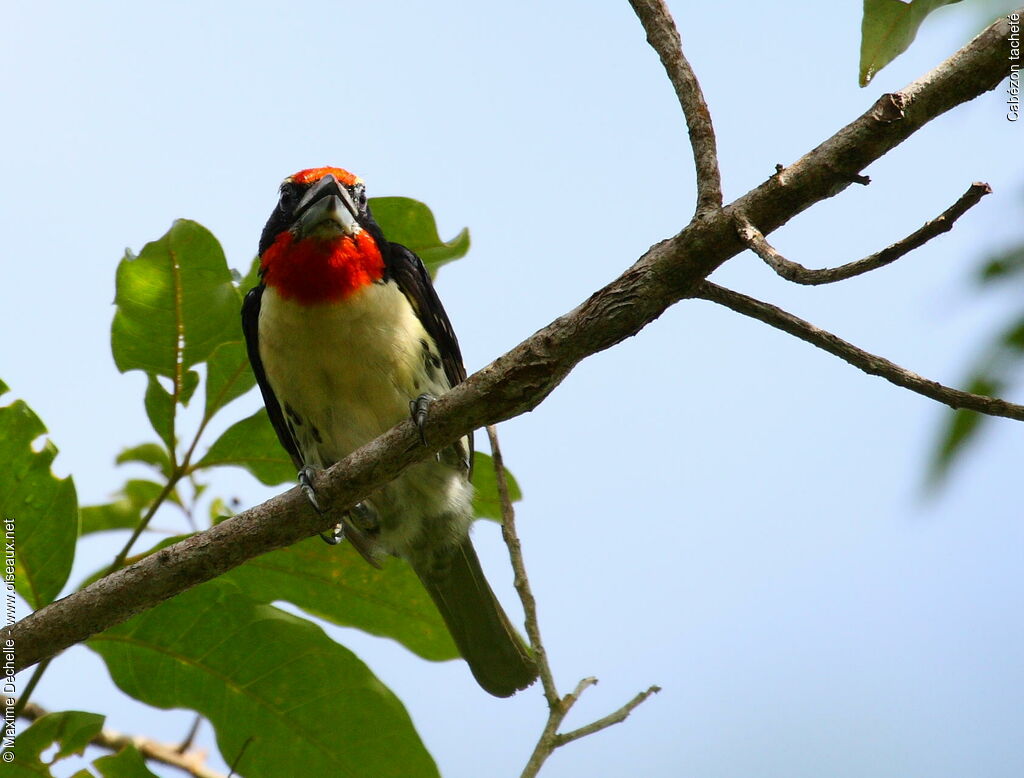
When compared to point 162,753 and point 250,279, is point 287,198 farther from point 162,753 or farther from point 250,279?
point 162,753

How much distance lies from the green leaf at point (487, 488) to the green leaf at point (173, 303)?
2.48 ft

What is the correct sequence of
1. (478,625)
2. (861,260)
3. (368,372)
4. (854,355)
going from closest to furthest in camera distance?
1. (861,260)
2. (854,355)
3. (368,372)
4. (478,625)

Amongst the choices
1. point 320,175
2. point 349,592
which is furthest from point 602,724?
point 320,175

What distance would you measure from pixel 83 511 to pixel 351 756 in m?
1.29

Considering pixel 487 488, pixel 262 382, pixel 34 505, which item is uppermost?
pixel 262 382

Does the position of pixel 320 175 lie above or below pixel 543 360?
above

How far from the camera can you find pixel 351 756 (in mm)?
2732

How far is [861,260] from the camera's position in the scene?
6.39 ft

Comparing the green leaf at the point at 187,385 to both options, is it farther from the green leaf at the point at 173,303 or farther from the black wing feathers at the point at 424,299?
the black wing feathers at the point at 424,299

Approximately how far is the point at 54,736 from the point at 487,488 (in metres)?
1.26

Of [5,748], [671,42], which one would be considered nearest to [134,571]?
[5,748]

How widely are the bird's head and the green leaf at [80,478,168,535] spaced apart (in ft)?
2.49

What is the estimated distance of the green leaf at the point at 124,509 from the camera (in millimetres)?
3455

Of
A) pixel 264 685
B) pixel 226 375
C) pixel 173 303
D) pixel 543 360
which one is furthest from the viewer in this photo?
pixel 226 375
